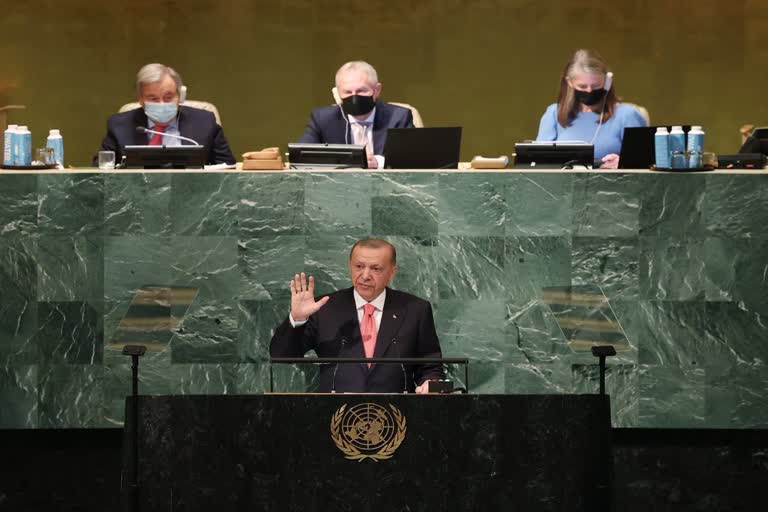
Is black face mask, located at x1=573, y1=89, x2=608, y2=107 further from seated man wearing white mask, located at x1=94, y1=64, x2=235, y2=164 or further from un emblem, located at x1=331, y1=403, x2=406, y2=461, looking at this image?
un emblem, located at x1=331, y1=403, x2=406, y2=461

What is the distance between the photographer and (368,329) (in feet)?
16.3

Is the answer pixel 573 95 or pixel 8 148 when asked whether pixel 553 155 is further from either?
pixel 8 148

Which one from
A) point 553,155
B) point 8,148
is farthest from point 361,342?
point 8,148

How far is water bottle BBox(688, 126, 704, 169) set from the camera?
17.6ft

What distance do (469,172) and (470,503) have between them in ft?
5.09

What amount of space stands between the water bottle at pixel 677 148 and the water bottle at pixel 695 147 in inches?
1.2

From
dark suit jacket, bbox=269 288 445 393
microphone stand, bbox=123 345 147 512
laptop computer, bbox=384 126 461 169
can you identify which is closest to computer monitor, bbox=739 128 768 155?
laptop computer, bbox=384 126 461 169

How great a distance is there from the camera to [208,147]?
672cm

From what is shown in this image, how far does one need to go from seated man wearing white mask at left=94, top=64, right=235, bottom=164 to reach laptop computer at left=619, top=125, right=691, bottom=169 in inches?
86.1

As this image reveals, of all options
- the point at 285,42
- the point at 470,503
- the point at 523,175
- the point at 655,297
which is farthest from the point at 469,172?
the point at 285,42

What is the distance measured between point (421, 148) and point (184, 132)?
1513 millimetres

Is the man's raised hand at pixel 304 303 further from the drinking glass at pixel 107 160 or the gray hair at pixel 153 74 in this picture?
the gray hair at pixel 153 74

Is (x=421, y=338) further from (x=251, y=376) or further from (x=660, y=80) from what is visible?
(x=660, y=80)

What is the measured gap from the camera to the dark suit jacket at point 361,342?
16.0 feet
